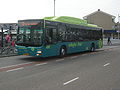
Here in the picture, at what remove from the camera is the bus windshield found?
12177 millimetres

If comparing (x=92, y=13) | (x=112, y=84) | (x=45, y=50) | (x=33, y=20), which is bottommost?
(x=112, y=84)

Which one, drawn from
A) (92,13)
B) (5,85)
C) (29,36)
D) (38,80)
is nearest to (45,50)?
(29,36)

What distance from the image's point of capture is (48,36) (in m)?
12.5

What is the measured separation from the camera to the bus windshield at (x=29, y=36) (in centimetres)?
1218

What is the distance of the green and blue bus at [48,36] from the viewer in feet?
40.0

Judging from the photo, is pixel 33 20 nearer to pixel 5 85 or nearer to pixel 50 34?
pixel 50 34

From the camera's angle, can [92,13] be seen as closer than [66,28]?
No

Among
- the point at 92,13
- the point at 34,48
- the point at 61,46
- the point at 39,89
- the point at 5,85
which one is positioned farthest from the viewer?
the point at 92,13

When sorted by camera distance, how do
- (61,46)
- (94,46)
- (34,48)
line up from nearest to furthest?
(34,48)
(61,46)
(94,46)

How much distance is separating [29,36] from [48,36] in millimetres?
1314

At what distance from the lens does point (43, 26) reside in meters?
12.2

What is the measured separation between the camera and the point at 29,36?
1245 cm

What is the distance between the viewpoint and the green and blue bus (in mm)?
12182

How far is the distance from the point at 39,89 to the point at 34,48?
657cm
